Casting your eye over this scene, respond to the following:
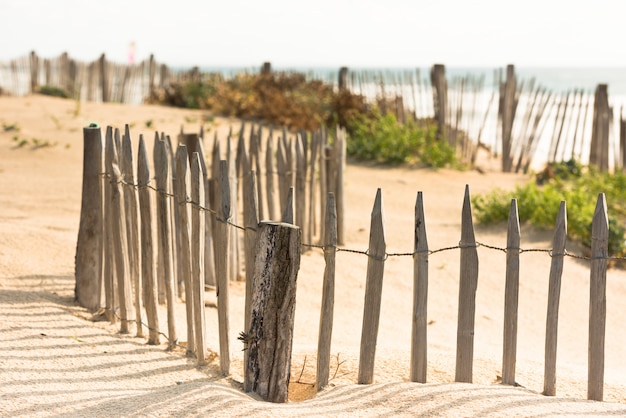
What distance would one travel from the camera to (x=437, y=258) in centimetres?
762

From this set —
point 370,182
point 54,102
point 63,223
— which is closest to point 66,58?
point 54,102

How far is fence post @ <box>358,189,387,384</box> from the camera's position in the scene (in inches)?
152

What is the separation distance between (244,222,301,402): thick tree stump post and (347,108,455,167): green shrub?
8.46 m

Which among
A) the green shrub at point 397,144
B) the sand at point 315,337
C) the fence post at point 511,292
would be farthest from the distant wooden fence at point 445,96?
the fence post at point 511,292

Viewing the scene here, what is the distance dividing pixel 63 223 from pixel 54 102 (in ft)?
26.9

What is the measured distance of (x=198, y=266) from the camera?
14.1ft

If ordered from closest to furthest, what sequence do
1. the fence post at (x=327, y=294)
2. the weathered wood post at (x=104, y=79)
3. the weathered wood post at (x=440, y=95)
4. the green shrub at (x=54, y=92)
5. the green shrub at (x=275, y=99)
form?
the fence post at (x=327, y=294) < the weathered wood post at (x=440, y=95) < the green shrub at (x=275, y=99) < the green shrub at (x=54, y=92) < the weathered wood post at (x=104, y=79)

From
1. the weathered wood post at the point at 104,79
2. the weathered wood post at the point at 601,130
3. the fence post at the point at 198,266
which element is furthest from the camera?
the weathered wood post at the point at 104,79

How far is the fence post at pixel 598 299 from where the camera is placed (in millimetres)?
3961

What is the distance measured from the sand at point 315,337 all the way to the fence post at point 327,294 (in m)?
0.13

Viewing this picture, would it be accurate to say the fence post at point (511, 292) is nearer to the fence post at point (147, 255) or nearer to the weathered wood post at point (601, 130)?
the fence post at point (147, 255)

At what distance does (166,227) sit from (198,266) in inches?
18.9

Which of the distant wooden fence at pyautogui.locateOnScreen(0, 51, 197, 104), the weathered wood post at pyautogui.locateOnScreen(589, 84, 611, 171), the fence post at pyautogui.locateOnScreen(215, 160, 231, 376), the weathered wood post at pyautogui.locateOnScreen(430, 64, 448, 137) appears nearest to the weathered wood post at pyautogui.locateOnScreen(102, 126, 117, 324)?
the fence post at pyautogui.locateOnScreen(215, 160, 231, 376)

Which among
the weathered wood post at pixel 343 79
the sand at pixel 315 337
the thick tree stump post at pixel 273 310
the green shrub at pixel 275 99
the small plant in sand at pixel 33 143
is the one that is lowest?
the sand at pixel 315 337
